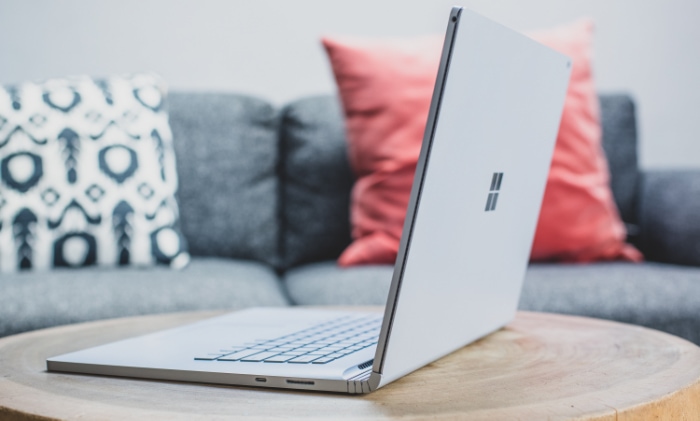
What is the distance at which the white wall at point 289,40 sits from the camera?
215cm

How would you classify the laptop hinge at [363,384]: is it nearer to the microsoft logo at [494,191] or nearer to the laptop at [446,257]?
the laptop at [446,257]

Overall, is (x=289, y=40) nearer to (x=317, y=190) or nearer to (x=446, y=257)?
(x=317, y=190)

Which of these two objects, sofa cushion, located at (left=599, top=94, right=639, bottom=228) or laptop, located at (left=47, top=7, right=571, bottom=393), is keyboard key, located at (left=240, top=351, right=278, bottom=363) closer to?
laptop, located at (left=47, top=7, right=571, bottom=393)

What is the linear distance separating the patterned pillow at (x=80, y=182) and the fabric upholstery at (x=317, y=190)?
34 centimetres

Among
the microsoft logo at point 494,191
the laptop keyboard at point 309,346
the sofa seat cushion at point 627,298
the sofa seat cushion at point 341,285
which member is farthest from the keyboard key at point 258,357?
the sofa seat cushion at point 627,298

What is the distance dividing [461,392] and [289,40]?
1823 millimetres

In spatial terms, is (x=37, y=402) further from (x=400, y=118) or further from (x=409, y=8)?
(x=409, y=8)

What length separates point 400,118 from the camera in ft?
5.56

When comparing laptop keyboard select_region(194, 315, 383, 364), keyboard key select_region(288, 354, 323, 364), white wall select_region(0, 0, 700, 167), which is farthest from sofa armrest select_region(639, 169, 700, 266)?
keyboard key select_region(288, 354, 323, 364)

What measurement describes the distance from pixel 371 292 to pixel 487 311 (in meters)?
0.59

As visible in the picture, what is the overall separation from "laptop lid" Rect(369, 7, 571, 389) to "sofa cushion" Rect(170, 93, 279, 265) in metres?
1.20

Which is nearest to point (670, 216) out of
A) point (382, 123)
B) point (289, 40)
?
point (382, 123)

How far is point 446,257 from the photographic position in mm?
592

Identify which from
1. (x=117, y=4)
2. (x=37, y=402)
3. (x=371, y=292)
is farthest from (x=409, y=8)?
(x=37, y=402)
